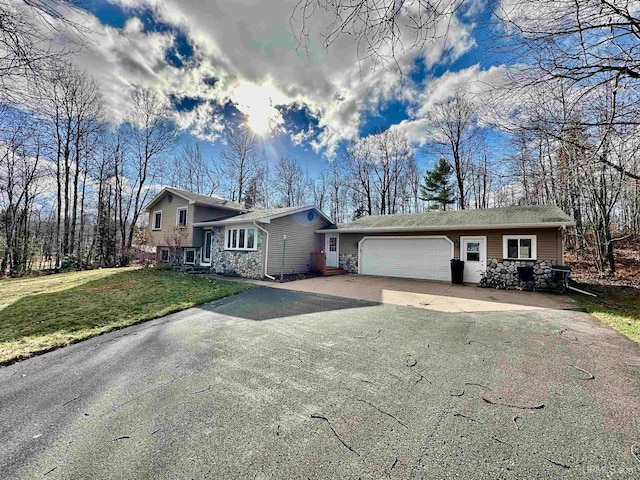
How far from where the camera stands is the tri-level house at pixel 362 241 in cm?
970

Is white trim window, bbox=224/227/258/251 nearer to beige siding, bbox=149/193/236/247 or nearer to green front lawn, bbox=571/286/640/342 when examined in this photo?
beige siding, bbox=149/193/236/247

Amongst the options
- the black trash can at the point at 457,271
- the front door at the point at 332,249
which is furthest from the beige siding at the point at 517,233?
the front door at the point at 332,249

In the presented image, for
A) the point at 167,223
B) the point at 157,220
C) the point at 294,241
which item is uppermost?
the point at 157,220

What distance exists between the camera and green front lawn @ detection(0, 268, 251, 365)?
437cm

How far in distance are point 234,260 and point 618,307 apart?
13565 mm

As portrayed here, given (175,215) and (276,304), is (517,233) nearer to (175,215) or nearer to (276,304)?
(276,304)

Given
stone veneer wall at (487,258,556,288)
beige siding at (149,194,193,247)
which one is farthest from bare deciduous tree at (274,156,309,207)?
stone veneer wall at (487,258,556,288)

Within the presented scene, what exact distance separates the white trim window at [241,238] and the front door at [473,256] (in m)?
9.18

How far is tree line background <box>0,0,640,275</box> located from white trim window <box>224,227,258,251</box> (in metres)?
7.31

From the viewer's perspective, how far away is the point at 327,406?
2.54 metres

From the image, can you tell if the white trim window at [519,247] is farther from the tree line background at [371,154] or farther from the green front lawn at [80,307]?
the green front lawn at [80,307]

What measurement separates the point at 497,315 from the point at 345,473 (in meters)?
5.74

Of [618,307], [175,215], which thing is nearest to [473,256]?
[618,307]

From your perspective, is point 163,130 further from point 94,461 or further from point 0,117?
point 94,461
